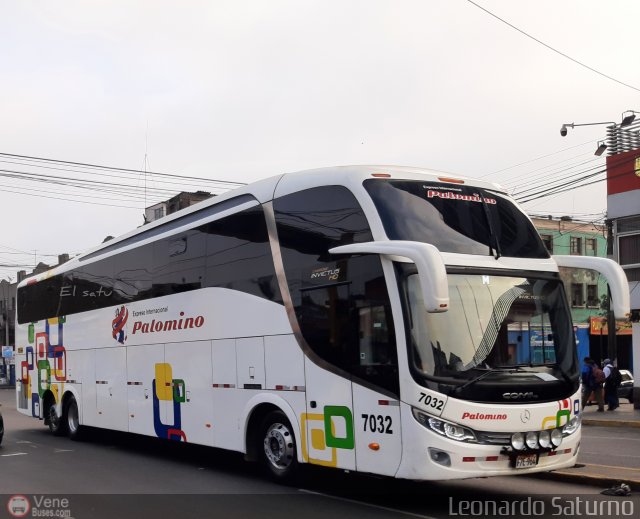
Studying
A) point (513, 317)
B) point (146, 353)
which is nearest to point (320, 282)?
point (513, 317)

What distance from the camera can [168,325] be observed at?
13.6 meters

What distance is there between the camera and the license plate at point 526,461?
8.47 metres

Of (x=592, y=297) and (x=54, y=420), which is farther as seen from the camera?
(x=592, y=297)

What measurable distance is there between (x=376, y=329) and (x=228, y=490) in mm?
3338

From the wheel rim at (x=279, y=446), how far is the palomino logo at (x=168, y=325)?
8.17 feet

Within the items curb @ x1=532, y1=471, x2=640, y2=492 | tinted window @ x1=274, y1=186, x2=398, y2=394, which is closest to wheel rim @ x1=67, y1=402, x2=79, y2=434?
tinted window @ x1=274, y1=186, x2=398, y2=394

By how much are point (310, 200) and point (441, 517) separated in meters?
4.24

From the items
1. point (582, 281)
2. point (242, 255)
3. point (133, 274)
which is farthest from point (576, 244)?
point (242, 255)

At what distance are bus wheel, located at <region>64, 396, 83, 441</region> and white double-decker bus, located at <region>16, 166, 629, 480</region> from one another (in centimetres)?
575

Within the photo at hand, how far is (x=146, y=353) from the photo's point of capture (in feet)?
47.2

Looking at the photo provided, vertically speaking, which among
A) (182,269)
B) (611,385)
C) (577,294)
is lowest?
(611,385)

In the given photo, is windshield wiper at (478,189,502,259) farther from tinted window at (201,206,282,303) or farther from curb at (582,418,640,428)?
curb at (582,418,640,428)

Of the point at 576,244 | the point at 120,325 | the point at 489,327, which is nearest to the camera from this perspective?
the point at 489,327

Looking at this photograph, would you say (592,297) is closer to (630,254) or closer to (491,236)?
(630,254)
